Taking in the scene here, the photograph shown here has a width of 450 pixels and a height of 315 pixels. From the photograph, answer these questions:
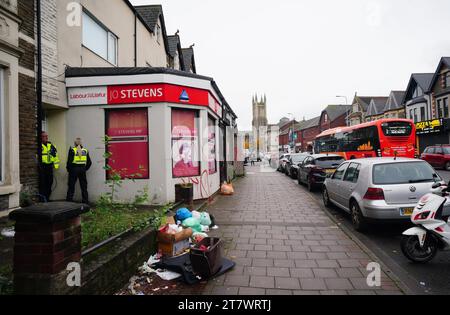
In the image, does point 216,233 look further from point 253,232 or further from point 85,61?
point 85,61

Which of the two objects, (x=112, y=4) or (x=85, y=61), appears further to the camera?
(x=112, y=4)

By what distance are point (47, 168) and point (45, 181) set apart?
35 cm

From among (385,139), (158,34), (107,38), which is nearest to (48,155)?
(107,38)

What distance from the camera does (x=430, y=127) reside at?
1307 inches

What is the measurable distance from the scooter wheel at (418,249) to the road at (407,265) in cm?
10

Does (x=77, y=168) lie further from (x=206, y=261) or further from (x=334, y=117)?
(x=334, y=117)

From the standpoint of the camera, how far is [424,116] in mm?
36500

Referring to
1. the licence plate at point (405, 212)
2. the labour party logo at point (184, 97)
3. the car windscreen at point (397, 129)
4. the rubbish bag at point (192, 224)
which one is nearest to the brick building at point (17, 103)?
the labour party logo at point (184, 97)

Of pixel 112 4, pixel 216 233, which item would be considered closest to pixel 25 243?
pixel 216 233

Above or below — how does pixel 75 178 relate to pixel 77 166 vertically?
below

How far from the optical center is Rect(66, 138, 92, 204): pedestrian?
24.3 ft

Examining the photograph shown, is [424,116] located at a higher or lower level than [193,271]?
higher

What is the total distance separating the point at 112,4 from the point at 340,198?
1077 centimetres

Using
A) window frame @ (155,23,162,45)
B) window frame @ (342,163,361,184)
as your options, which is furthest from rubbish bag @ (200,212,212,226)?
window frame @ (155,23,162,45)
